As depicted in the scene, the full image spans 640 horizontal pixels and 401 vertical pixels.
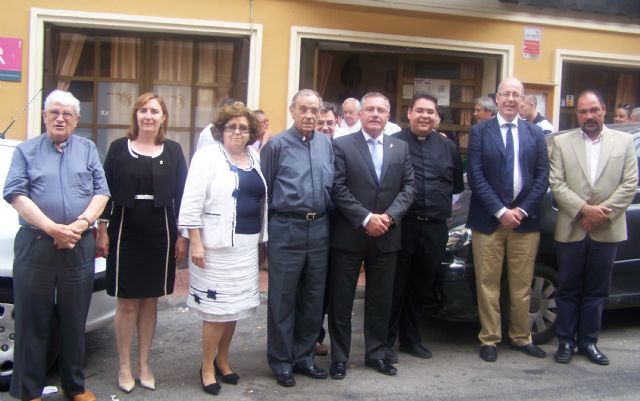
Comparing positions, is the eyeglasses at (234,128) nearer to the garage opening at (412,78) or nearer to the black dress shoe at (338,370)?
the black dress shoe at (338,370)

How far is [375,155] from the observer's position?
5.05 meters

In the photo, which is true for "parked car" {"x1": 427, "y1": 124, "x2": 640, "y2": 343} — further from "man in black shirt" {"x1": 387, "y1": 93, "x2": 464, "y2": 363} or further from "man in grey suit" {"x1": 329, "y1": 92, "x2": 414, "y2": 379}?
"man in grey suit" {"x1": 329, "y1": 92, "x2": 414, "y2": 379}

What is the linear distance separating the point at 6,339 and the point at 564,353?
391cm

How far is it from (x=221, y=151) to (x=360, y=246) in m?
1.15

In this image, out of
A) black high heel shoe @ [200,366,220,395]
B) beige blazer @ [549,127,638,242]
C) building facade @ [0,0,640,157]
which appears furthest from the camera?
building facade @ [0,0,640,157]

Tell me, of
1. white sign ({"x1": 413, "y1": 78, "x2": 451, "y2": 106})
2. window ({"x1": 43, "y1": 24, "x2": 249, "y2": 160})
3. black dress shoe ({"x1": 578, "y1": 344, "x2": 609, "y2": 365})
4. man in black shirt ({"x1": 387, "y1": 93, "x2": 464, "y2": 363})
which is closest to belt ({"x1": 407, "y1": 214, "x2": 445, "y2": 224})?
man in black shirt ({"x1": 387, "y1": 93, "x2": 464, "y2": 363})

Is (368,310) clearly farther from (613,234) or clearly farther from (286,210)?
(613,234)

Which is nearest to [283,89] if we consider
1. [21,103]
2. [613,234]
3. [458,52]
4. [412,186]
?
[458,52]

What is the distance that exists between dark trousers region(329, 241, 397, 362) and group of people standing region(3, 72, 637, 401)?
11mm

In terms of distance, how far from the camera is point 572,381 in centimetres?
504

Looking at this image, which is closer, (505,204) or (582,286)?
(505,204)

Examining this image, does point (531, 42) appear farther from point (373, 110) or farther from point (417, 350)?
point (417, 350)

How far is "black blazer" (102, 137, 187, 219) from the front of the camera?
447 centimetres

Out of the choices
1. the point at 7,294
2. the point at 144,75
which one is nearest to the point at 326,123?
the point at 7,294
